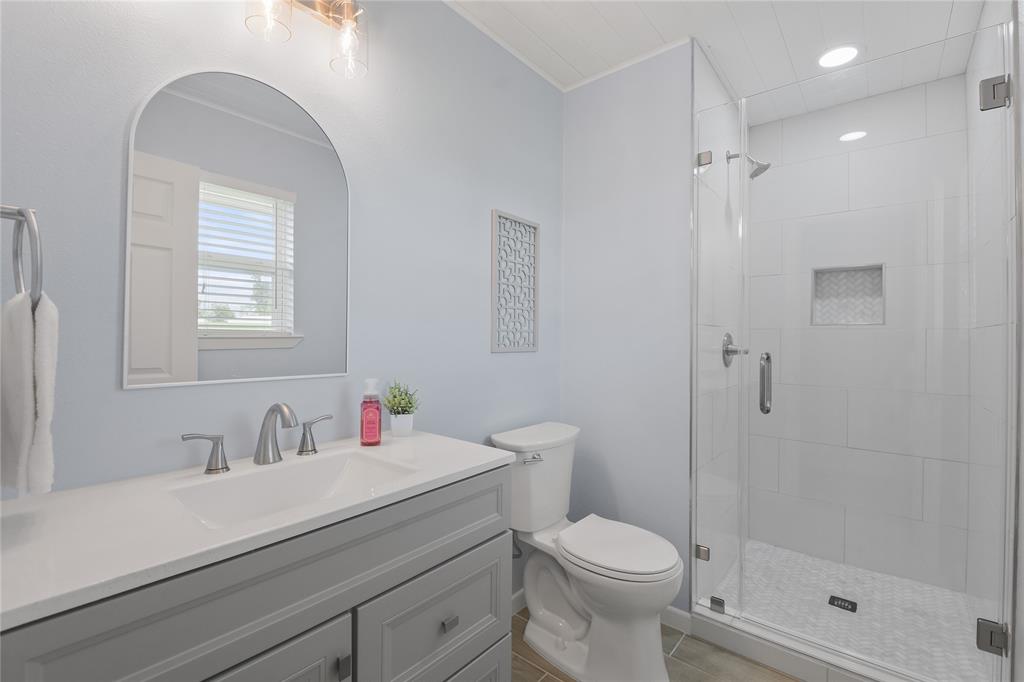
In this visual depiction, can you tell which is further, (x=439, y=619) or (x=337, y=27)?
(x=337, y=27)

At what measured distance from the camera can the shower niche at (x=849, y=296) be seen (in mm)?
1939

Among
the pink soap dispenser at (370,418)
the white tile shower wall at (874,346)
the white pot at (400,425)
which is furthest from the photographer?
the white tile shower wall at (874,346)

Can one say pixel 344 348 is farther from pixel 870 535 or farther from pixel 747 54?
pixel 870 535

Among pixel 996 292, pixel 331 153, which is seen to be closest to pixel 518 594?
pixel 331 153

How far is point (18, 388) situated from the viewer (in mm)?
729

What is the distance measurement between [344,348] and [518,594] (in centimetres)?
136

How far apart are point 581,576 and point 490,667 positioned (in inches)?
17.6

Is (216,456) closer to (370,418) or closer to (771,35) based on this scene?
(370,418)

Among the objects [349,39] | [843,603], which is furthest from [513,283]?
[843,603]

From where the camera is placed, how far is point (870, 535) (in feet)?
6.60

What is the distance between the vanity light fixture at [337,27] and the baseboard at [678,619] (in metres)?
2.34

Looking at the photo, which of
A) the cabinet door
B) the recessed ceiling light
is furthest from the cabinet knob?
the recessed ceiling light

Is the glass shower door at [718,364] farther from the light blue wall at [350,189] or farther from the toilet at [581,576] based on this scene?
the light blue wall at [350,189]

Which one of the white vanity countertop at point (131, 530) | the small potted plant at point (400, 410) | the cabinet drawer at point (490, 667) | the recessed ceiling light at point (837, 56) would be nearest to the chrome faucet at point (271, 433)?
the white vanity countertop at point (131, 530)
